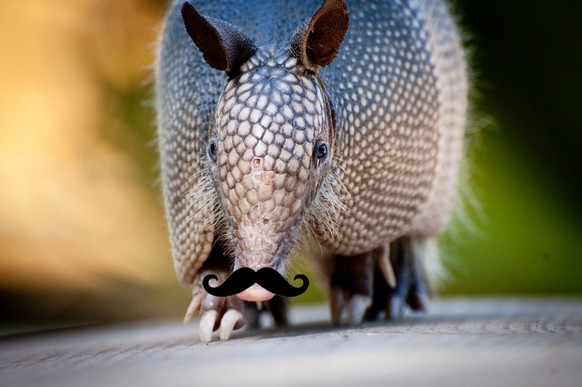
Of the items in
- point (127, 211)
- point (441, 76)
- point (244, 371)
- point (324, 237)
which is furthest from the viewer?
point (127, 211)

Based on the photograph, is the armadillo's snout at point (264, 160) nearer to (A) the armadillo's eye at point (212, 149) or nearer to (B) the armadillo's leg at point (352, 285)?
(A) the armadillo's eye at point (212, 149)

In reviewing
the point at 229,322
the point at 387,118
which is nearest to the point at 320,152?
the point at 387,118

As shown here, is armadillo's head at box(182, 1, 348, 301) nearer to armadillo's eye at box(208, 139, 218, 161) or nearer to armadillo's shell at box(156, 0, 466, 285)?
armadillo's eye at box(208, 139, 218, 161)

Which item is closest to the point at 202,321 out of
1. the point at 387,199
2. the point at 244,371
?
the point at 387,199

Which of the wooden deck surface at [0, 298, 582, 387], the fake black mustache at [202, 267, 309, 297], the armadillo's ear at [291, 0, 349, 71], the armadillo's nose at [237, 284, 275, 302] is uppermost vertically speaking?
the armadillo's ear at [291, 0, 349, 71]

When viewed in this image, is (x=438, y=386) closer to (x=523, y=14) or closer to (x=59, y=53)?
(x=523, y=14)

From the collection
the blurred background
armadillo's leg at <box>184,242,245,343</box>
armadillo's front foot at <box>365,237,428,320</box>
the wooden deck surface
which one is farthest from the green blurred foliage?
the wooden deck surface
